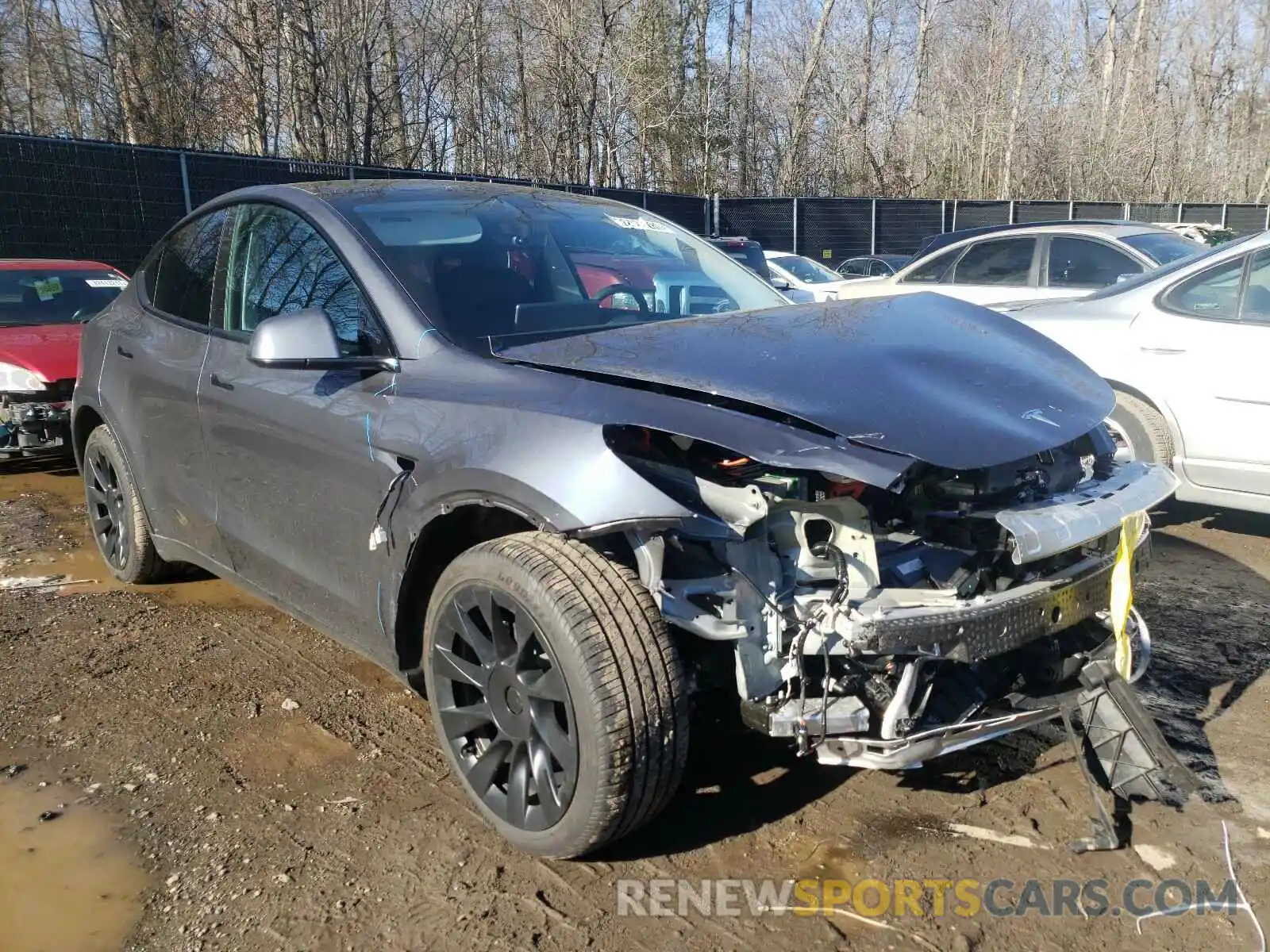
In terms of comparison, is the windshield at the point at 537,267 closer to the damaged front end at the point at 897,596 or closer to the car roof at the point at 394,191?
the car roof at the point at 394,191

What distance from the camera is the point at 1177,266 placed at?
545 centimetres

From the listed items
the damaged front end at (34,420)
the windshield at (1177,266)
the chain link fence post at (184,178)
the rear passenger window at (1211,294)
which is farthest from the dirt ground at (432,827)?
the chain link fence post at (184,178)

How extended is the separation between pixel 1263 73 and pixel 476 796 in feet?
156

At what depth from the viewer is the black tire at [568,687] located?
2338 millimetres

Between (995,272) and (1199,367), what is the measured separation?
14.1ft

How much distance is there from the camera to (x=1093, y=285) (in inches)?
339

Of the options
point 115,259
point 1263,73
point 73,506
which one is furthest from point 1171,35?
point 73,506

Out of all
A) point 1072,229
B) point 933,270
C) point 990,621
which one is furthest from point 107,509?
point 1072,229

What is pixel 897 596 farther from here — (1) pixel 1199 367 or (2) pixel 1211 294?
(2) pixel 1211 294

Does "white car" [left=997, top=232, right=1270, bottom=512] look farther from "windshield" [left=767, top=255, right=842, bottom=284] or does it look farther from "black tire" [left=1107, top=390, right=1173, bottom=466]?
"windshield" [left=767, top=255, right=842, bottom=284]

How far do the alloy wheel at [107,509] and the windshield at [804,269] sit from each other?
38.7 feet

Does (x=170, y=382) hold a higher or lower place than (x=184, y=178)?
lower

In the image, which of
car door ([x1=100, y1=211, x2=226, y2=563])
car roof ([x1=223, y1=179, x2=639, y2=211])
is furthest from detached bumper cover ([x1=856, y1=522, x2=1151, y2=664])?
car door ([x1=100, y1=211, x2=226, y2=563])

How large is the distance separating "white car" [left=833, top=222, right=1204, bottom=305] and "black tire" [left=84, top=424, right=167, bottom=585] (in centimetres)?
613
